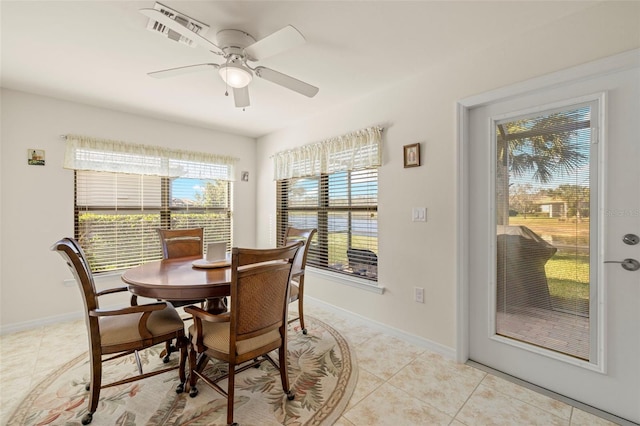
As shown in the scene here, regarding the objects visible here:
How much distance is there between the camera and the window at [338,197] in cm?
299

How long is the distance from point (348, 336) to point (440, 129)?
6.84 ft

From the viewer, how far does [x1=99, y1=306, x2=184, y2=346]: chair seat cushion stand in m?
1.66

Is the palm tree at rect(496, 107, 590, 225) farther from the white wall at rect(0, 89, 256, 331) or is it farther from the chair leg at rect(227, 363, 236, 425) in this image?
the white wall at rect(0, 89, 256, 331)

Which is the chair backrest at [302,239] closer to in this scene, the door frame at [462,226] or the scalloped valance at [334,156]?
the scalloped valance at [334,156]

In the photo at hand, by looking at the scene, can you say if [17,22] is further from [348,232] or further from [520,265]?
[520,265]

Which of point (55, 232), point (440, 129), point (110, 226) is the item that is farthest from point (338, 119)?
point (55, 232)

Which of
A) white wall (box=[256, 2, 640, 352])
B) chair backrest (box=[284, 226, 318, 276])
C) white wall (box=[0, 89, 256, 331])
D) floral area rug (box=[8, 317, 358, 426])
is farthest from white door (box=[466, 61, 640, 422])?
white wall (box=[0, 89, 256, 331])

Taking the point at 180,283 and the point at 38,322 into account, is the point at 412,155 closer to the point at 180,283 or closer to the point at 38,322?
the point at 180,283

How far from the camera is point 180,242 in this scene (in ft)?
9.29

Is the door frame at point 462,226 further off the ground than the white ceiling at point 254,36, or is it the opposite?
the white ceiling at point 254,36

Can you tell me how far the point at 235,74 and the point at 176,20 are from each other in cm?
43

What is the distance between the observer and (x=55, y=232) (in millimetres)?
2963

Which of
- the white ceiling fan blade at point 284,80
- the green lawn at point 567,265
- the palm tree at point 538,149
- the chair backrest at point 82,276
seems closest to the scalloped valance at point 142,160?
the chair backrest at point 82,276

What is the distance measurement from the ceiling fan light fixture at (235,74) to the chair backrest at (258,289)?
1.21 meters
